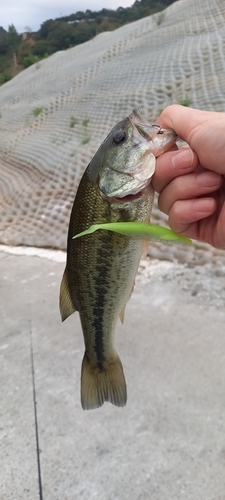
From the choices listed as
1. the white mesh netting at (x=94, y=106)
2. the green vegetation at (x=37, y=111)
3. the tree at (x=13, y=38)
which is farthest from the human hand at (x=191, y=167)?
the tree at (x=13, y=38)

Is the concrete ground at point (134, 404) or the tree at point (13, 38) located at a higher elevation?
the tree at point (13, 38)

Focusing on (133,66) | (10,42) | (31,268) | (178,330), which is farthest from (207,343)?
(10,42)

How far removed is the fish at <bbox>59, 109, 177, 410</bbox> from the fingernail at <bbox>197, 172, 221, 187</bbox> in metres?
0.13

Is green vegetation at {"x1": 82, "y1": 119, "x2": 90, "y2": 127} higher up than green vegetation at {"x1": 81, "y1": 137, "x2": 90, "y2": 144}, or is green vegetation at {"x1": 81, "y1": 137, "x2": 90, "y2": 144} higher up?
green vegetation at {"x1": 82, "y1": 119, "x2": 90, "y2": 127}

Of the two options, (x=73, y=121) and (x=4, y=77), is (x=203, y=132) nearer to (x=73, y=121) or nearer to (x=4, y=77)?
(x=73, y=121)

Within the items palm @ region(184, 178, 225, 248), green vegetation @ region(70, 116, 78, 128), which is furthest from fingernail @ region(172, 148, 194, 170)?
green vegetation @ region(70, 116, 78, 128)

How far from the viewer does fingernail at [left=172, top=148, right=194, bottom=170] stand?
1.21m

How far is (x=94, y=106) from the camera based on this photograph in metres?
6.20

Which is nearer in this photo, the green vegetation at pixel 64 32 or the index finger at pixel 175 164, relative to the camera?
the index finger at pixel 175 164

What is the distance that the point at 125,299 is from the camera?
1403mm

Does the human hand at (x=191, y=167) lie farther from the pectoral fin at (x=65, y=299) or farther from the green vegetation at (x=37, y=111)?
the green vegetation at (x=37, y=111)

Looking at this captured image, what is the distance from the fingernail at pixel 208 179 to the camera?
1.25 m

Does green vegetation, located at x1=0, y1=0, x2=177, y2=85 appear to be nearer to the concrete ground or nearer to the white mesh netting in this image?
the white mesh netting

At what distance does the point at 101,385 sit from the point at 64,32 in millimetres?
29448
